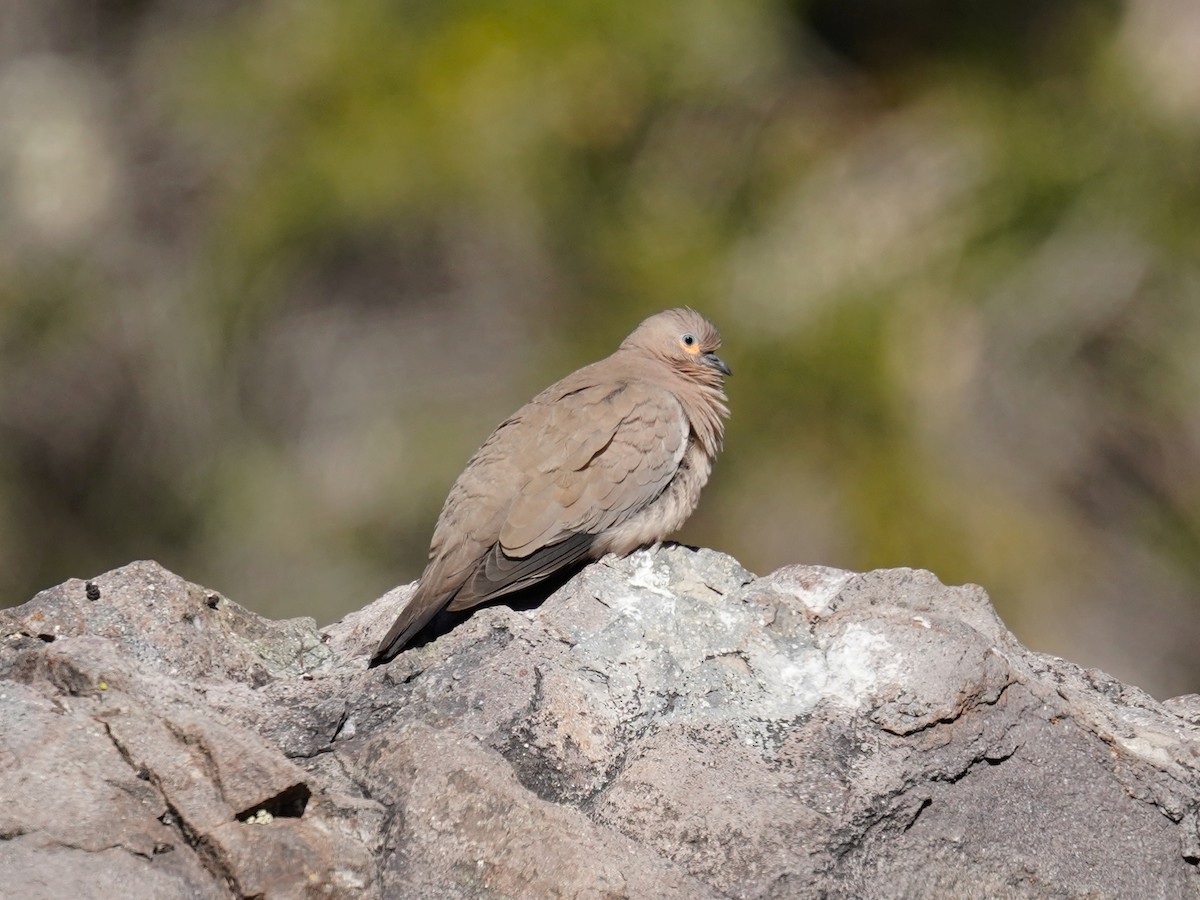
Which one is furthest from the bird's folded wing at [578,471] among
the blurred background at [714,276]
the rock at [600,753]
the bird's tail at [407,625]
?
the blurred background at [714,276]

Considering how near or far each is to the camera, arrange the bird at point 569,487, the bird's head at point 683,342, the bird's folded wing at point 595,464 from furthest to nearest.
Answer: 1. the bird's head at point 683,342
2. the bird's folded wing at point 595,464
3. the bird at point 569,487

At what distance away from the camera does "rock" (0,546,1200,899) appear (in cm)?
359

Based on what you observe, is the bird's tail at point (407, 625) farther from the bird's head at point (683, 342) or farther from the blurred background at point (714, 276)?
the blurred background at point (714, 276)

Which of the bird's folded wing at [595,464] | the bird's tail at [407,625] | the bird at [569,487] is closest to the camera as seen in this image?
the bird's tail at [407,625]

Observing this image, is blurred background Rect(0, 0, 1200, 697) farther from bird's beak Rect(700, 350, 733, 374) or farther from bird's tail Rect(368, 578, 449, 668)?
bird's tail Rect(368, 578, 449, 668)

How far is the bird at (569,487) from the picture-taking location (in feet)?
17.4

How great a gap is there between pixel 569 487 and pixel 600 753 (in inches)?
65.1

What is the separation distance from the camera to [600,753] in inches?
158

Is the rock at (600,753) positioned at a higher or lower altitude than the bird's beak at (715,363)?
lower

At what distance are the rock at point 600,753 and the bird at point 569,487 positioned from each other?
0.68 m

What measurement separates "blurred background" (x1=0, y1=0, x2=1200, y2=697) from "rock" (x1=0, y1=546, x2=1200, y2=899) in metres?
4.75

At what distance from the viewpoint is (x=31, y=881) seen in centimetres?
330

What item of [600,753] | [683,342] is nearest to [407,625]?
[600,753]

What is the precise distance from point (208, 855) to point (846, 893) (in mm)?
1504
